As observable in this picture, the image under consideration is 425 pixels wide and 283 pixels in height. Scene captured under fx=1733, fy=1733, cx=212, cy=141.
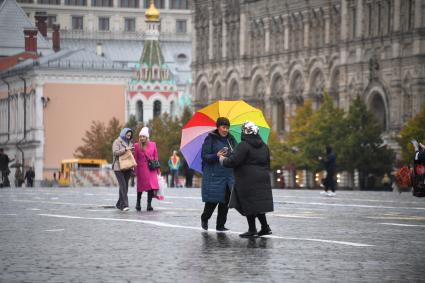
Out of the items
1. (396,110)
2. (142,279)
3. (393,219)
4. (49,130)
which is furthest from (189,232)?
(49,130)

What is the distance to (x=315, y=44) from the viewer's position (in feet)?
383

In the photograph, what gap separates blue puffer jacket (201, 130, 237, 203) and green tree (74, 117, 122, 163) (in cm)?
10641

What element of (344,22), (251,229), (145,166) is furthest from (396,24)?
(251,229)

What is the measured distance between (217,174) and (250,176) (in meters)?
1.77

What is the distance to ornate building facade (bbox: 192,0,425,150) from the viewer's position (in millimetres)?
102562

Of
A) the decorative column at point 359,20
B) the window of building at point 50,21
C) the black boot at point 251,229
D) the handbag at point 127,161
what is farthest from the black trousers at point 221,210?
the window of building at point 50,21

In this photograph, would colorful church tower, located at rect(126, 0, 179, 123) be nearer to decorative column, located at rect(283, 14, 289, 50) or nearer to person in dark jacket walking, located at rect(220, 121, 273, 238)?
decorative column, located at rect(283, 14, 289, 50)

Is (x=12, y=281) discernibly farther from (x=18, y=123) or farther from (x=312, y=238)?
(x=18, y=123)

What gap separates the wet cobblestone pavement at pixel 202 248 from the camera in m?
17.9

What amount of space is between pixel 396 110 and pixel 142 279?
86.5m

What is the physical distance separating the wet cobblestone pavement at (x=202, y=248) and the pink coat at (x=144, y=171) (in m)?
1.27

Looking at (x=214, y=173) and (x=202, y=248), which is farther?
(x=214, y=173)

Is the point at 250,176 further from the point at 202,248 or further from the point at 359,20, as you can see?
the point at 359,20

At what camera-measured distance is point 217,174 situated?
2509 cm
